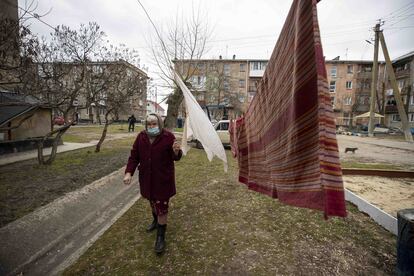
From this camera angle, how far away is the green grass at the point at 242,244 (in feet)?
9.44

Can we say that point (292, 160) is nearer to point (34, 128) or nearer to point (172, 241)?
point (172, 241)

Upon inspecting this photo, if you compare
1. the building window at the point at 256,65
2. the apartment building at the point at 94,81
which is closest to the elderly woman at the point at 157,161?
the apartment building at the point at 94,81

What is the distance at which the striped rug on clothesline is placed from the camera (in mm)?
1244

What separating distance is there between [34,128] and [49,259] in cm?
1089

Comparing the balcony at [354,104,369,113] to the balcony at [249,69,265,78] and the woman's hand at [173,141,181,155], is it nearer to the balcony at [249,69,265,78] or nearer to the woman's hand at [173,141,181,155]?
the balcony at [249,69,265,78]

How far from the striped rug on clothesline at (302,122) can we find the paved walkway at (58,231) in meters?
3.13

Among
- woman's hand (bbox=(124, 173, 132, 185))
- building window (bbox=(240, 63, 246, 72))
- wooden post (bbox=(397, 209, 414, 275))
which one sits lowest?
wooden post (bbox=(397, 209, 414, 275))

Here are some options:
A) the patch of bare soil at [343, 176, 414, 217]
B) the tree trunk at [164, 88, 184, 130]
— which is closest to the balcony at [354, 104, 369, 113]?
the tree trunk at [164, 88, 184, 130]

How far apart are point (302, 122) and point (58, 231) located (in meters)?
4.20

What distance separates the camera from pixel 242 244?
3426 mm

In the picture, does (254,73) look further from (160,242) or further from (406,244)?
(406,244)

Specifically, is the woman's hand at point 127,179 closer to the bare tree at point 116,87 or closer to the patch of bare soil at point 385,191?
the patch of bare soil at point 385,191

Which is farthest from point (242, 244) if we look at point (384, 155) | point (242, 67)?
point (242, 67)

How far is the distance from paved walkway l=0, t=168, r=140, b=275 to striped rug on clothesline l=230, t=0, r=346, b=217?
3128mm
